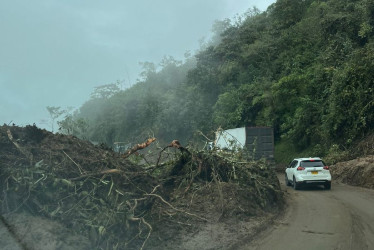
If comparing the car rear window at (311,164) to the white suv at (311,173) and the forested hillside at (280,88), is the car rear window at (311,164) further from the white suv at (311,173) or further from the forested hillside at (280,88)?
the forested hillside at (280,88)

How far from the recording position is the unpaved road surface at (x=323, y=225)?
888 centimetres

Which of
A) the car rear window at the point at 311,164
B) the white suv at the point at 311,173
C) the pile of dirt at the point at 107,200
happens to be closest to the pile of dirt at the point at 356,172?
the white suv at the point at 311,173

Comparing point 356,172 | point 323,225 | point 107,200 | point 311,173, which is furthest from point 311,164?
point 107,200

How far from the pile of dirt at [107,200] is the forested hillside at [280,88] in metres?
4.68

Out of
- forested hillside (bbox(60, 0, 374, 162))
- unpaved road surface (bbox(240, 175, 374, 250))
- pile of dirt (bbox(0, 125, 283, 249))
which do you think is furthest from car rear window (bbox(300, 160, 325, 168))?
pile of dirt (bbox(0, 125, 283, 249))

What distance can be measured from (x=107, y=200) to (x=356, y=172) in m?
15.3

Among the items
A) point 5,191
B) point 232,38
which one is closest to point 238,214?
point 5,191

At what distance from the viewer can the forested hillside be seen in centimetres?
2478

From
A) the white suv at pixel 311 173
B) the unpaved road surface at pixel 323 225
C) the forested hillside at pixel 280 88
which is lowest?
the unpaved road surface at pixel 323 225

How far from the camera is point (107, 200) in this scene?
29.3 feet

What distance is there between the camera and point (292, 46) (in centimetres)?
3728

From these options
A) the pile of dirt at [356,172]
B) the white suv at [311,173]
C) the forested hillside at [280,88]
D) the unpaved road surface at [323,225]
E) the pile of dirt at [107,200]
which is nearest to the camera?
the pile of dirt at [107,200]

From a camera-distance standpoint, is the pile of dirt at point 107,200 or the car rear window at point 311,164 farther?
the car rear window at point 311,164

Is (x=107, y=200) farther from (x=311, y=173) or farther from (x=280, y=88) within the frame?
(x=280, y=88)
